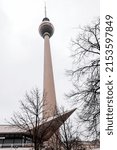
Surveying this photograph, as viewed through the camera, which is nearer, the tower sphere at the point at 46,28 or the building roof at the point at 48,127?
the building roof at the point at 48,127

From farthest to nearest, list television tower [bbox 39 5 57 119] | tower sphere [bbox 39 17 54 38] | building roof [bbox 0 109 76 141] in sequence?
1. tower sphere [bbox 39 17 54 38]
2. television tower [bbox 39 5 57 119]
3. building roof [bbox 0 109 76 141]

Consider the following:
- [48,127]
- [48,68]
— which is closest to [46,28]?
[48,68]

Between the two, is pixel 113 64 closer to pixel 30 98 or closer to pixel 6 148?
pixel 30 98

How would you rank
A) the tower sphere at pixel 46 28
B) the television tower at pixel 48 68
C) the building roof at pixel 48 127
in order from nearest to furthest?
the building roof at pixel 48 127 < the television tower at pixel 48 68 < the tower sphere at pixel 46 28

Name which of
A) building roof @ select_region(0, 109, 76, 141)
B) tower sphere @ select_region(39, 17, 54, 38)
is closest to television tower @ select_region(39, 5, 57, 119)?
tower sphere @ select_region(39, 17, 54, 38)

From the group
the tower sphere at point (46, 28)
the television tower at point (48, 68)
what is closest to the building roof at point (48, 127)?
the television tower at point (48, 68)

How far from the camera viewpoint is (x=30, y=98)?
16062mm

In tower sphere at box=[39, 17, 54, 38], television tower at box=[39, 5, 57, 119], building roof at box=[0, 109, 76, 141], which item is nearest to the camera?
building roof at box=[0, 109, 76, 141]

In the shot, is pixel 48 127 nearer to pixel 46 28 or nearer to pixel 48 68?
pixel 48 68

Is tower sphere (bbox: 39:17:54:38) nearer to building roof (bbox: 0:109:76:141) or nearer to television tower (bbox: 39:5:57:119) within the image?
television tower (bbox: 39:5:57:119)

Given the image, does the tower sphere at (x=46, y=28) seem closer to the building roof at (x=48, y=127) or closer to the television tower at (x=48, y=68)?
the television tower at (x=48, y=68)

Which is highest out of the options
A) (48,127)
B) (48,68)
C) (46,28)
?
(46,28)

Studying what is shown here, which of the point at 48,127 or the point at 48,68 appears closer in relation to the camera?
the point at 48,127

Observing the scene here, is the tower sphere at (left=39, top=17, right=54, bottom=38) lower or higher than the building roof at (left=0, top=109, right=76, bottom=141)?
higher
